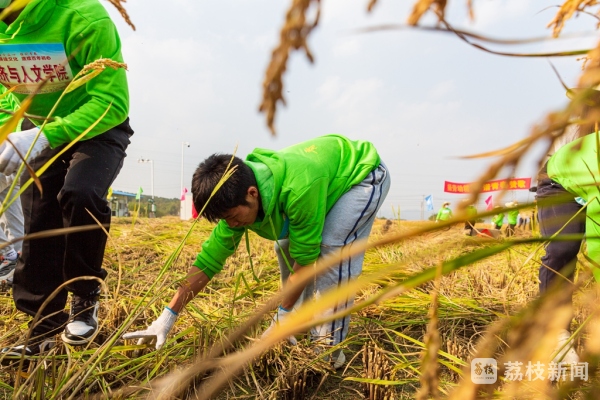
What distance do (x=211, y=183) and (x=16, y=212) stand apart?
168 centimetres

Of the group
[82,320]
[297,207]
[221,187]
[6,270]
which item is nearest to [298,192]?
[297,207]

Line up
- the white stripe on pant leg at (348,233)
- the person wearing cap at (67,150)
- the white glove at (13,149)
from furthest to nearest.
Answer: the white stripe on pant leg at (348,233) < the person wearing cap at (67,150) < the white glove at (13,149)

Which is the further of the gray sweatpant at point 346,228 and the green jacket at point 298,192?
the gray sweatpant at point 346,228

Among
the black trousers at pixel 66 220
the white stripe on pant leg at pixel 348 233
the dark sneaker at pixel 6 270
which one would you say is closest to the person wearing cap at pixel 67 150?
the black trousers at pixel 66 220

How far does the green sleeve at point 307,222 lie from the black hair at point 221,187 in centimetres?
19

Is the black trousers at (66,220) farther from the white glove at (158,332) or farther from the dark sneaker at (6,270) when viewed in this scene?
the dark sneaker at (6,270)

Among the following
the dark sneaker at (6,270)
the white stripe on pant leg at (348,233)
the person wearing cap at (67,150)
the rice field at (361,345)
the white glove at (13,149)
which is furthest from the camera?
the dark sneaker at (6,270)

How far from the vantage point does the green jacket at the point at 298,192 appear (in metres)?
1.64

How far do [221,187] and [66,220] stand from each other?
1.72ft

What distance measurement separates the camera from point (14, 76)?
1.54 m

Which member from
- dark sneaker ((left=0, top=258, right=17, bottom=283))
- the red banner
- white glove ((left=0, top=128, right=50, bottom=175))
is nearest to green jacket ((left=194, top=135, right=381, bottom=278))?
white glove ((left=0, top=128, right=50, bottom=175))

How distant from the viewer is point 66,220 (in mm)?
1459

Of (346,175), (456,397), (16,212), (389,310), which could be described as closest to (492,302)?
(389,310)

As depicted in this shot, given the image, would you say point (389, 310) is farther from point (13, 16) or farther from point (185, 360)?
point (13, 16)
